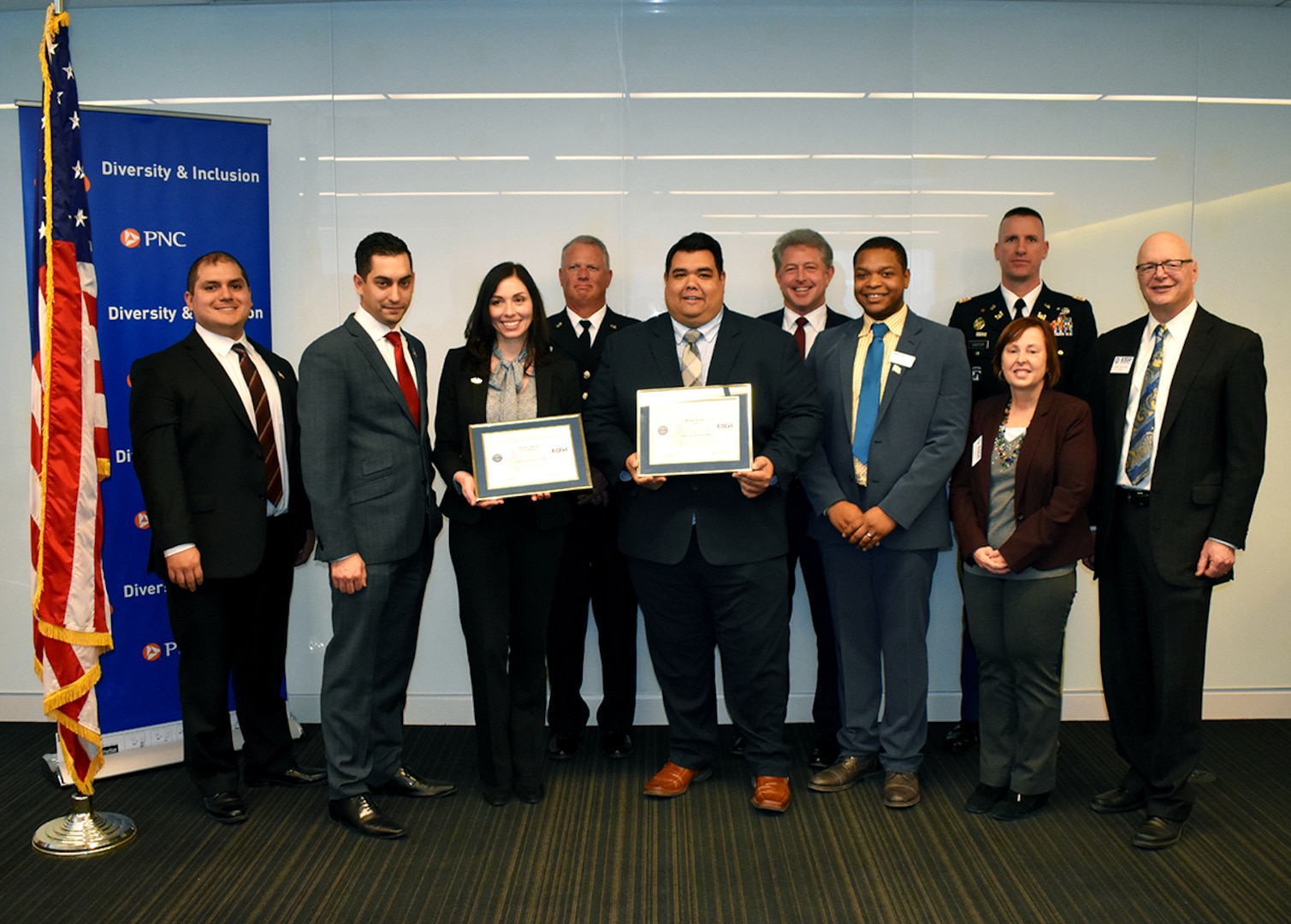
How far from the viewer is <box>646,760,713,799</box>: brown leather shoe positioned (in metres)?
3.15

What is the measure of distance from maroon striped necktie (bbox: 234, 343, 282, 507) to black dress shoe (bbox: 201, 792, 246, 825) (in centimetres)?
100

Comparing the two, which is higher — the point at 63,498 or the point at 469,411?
the point at 469,411

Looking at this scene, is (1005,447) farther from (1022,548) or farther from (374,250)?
(374,250)

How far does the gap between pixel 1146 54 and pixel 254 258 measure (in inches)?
156

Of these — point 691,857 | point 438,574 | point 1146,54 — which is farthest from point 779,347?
point 1146,54

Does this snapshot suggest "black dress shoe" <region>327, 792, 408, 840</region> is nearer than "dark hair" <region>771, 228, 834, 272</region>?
Yes

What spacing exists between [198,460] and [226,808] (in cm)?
117

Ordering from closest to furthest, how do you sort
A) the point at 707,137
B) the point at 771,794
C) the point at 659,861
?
the point at 659,861 → the point at 771,794 → the point at 707,137

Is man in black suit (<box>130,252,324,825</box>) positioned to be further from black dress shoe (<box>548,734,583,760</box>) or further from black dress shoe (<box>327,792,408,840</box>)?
black dress shoe (<box>548,734,583,760</box>)

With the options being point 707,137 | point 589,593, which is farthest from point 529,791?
point 707,137

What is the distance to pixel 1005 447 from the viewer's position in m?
2.92

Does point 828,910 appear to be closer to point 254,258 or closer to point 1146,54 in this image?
A: point 254,258

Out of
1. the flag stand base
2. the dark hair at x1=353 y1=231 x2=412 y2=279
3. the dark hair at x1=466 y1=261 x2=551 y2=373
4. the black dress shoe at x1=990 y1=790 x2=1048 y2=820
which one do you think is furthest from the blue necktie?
the flag stand base

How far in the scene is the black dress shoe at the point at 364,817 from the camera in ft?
9.43
